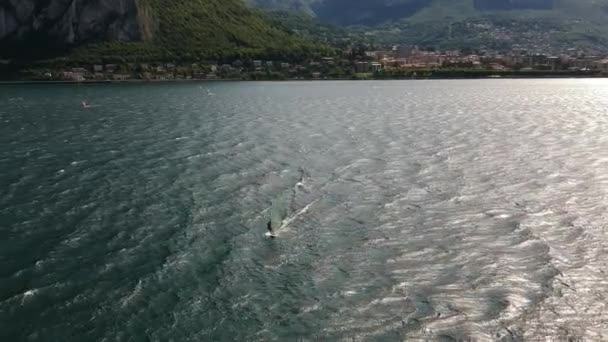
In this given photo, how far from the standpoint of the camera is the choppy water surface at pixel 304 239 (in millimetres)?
24203

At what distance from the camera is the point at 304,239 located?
33.7 meters

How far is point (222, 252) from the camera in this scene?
3183cm

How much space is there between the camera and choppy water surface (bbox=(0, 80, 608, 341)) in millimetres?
24203

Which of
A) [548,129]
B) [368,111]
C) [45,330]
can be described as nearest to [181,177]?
[45,330]

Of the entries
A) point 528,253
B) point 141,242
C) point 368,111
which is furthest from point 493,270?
point 368,111

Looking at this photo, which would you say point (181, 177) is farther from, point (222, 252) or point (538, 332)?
point (538, 332)

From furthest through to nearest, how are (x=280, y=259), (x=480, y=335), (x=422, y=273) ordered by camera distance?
(x=280, y=259), (x=422, y=273), (x=480, y=335)

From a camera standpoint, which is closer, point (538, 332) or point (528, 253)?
point (538, 332)

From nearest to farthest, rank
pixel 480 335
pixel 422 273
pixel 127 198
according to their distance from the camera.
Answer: pixel 480 335 → pixel 422 273 → pixel 127 198

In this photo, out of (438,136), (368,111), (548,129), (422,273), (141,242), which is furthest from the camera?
(368,111)

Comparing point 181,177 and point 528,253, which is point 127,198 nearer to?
point 181,177

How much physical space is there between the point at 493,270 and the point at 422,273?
3.76 meters

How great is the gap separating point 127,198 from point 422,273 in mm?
23474

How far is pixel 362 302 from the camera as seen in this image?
1011 inches
